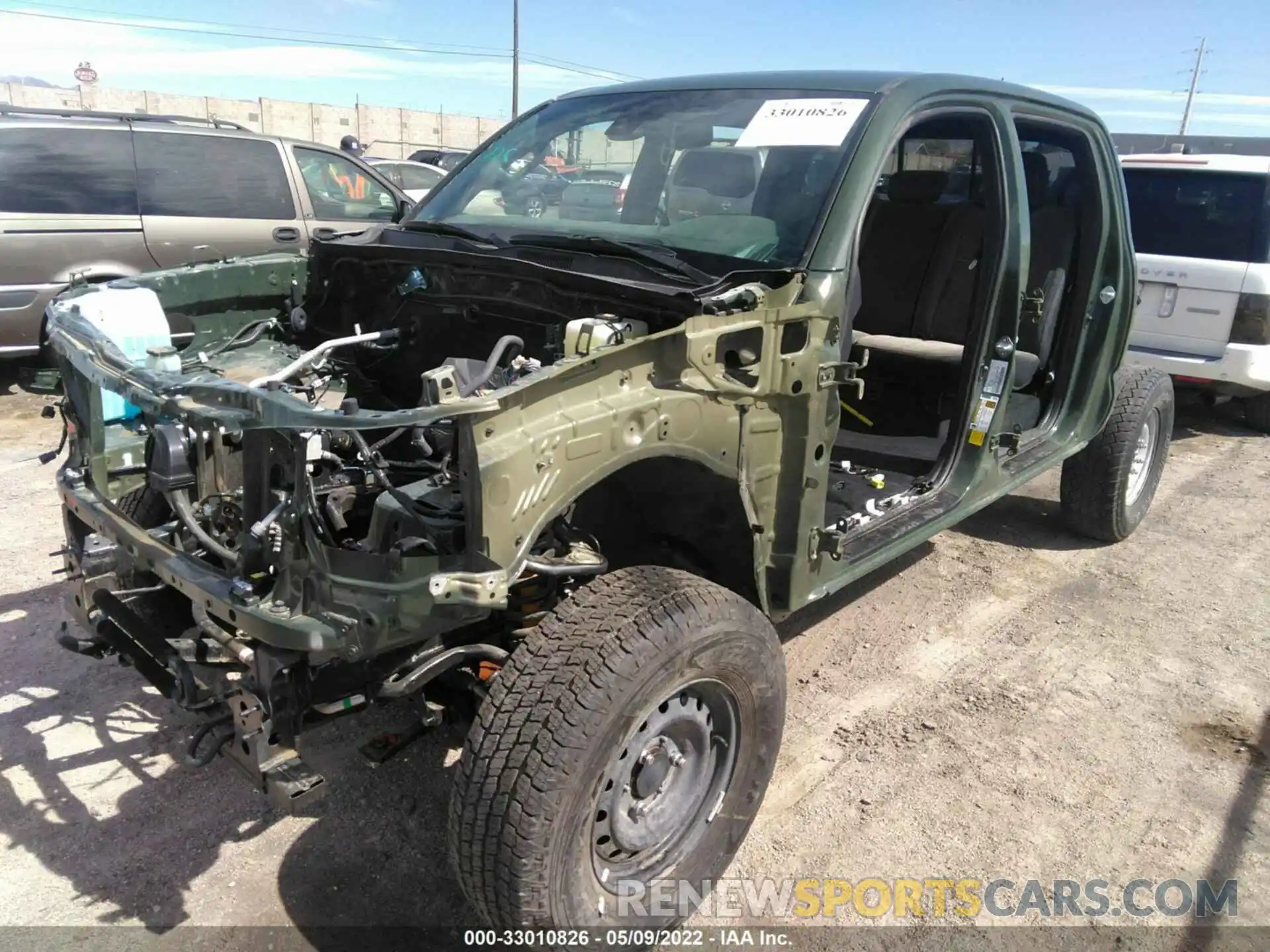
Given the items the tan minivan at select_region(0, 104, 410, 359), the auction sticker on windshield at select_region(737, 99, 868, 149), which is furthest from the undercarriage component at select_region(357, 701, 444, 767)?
the tan minivan at select_region(0, 104, 410, 359)

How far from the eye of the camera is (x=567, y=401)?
204 cm

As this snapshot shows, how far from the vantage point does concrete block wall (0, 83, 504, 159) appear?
35.5 m

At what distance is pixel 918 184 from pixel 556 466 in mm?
3116

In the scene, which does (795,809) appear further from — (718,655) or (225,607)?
(225,607)

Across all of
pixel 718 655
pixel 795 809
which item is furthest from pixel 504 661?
pixel 795 809

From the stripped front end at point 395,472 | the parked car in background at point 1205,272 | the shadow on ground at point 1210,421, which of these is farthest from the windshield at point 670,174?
the shadow on ground at point 1210,421

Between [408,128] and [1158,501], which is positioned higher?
[408,128]

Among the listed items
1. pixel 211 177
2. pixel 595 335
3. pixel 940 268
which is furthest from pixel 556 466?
pixel 211 177

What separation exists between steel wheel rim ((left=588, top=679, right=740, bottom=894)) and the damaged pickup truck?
10 millimetres

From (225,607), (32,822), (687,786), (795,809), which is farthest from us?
(795,809)

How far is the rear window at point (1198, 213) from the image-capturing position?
6.17 meters

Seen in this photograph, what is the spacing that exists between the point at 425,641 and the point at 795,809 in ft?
4.31

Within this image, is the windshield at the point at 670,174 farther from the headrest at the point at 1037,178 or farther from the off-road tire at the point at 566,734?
the headrest at the point at 1037,178

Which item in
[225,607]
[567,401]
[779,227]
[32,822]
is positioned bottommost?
[32,822]
